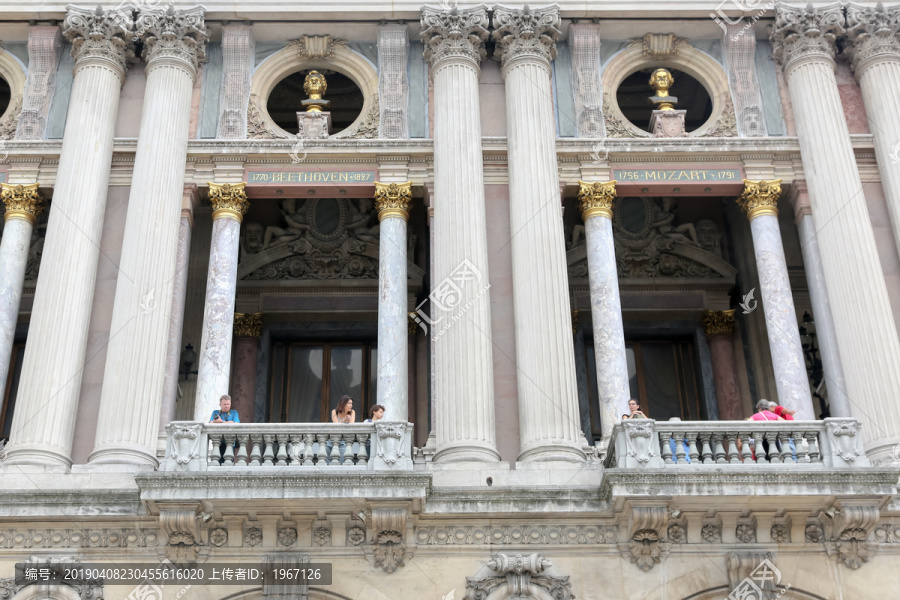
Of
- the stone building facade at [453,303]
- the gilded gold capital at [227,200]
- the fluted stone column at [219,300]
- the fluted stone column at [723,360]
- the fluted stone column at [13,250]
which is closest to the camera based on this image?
the stone building facade at [453,303]

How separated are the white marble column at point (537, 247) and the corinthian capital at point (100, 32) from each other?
7.73m

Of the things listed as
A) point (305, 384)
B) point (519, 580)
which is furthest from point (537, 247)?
point (305, 384)

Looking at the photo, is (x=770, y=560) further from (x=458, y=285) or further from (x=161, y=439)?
(x=161, y=439)

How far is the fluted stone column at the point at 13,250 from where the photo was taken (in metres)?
22.5

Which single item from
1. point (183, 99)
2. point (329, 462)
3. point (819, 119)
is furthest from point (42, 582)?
point (819, 119)

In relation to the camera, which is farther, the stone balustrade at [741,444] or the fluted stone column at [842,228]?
the fluted stone column at [842,228]

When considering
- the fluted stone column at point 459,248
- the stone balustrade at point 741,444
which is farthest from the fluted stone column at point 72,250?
the stone balustrade at point 741,444

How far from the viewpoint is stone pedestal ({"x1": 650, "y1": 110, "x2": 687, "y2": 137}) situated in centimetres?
2523

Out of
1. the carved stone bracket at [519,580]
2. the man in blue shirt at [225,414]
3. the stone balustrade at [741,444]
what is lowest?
the carved stone bracket at [519,580]

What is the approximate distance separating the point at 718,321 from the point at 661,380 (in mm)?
1924

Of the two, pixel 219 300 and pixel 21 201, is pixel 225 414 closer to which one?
pixel 219 300

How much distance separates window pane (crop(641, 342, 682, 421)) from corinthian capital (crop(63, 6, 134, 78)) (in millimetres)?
13643

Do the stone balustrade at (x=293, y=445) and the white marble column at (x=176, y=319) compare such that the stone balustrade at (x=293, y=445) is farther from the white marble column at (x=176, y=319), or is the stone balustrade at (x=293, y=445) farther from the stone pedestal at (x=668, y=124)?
the stone pedestal at (x=668, y=124)

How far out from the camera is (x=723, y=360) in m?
28.0
